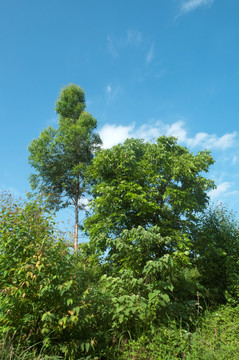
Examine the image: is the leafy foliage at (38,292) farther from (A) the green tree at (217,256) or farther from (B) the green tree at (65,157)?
(B) the green tree at (65,157)

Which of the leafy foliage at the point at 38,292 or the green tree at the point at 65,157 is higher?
the green tree at the point at 65,157

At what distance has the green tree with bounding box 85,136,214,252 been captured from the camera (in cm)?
939

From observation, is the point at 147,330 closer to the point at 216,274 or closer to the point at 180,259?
the point at 180,259

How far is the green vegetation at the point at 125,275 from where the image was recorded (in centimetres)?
476

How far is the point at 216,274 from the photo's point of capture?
11.6 meters

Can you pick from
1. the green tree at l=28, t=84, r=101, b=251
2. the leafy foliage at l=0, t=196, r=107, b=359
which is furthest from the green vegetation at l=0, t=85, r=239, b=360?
the green tree at l=28, t=84, r=101, b=251

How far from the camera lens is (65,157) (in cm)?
1878

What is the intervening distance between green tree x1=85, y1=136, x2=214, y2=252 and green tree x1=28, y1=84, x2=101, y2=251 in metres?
7.35

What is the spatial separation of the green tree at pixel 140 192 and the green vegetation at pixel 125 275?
53 mm

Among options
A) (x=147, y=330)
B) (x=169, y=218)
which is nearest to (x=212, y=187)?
(x=169, y=218)

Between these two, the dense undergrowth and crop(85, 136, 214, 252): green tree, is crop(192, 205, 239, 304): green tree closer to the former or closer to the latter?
crop(85, 136, 214, 252): green tree

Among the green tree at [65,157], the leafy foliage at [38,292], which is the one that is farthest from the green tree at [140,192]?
the green tree at [65,157]

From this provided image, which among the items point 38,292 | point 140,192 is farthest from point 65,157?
point 38,292

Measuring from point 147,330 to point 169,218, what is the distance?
5117 mm
